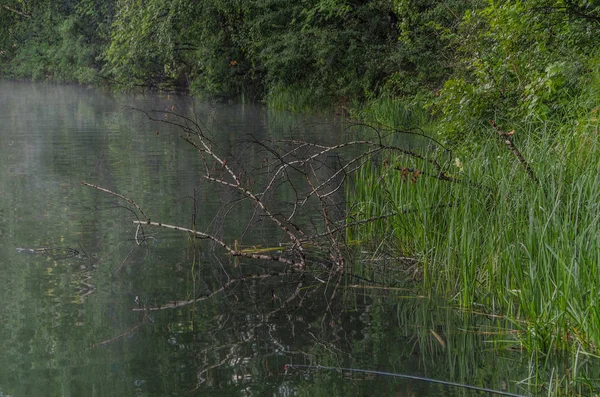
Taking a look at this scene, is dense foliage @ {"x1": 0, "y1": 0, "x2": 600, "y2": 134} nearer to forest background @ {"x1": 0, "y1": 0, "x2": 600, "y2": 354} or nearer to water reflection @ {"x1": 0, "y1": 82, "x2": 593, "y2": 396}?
forest background @ {"x1": 0, "y1": 0, "x2": 600, "y2": 354}

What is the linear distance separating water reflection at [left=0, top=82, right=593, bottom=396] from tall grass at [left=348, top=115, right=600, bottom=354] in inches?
9.5

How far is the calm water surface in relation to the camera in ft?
15.3

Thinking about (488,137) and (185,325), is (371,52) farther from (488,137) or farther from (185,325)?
(185,325)

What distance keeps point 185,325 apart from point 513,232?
2151 millimetres

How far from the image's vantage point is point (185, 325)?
221 inches

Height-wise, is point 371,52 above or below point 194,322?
above

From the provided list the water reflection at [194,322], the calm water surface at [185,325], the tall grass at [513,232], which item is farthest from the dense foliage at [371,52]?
the calm water surface at [185,325]

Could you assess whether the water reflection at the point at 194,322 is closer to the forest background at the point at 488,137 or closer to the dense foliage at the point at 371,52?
the forest background at the point at 488,137

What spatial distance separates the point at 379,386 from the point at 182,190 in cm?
666

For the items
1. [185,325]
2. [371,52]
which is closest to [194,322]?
[185,325]

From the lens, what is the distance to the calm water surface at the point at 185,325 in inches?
183

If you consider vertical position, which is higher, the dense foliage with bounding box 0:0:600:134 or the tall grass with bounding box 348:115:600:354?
the dense foliage with bounding box 0:0:600:134

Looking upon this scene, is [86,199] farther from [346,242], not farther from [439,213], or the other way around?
[439,213]

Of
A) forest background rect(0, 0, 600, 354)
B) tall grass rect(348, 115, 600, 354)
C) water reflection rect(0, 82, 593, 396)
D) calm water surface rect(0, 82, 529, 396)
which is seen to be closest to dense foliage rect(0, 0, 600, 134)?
forest background rect(0, 0, 600, 354)
